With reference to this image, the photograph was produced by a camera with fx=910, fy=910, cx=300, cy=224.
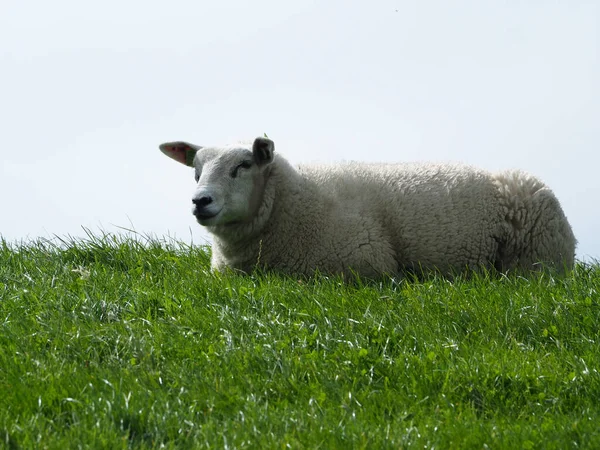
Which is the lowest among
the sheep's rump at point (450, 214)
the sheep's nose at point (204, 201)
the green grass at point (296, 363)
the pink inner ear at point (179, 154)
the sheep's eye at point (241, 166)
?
the green grass at point (296, 363)

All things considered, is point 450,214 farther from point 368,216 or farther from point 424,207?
point 368,216

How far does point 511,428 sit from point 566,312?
205 cm

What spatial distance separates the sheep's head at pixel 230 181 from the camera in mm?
7836

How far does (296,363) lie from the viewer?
5539 mm

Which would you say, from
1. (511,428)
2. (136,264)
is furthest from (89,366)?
(136,264)

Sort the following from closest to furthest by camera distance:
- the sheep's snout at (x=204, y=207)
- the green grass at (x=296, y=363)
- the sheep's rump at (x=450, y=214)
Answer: the green grass at (x=296, y=363) < the sheep's snout at (x=204, y=207) < the sheep's rump at (x=450, y=214)

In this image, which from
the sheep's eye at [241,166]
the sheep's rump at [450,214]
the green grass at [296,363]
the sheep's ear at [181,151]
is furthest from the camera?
the sheep's ear at [181,151]

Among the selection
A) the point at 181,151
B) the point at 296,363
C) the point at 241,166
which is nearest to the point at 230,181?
the point at 241,166

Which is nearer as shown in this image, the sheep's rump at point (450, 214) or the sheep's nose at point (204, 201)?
the sheep's nose at point (204, 201)

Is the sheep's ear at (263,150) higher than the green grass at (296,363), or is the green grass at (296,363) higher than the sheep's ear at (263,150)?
the sheep's ear at (263,150)

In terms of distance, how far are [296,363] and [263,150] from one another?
3115 mm

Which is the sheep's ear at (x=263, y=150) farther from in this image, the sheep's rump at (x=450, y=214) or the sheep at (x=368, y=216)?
the sheep's rump at (x=450, y=214)

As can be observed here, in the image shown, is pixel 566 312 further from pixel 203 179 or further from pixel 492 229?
pixel 203 179

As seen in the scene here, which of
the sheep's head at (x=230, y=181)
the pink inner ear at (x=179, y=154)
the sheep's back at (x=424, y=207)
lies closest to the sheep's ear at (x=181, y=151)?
the pink inner ear at (x=179, y=154)
